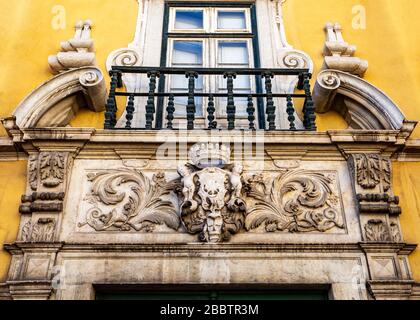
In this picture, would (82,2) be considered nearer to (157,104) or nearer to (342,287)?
(157,104)

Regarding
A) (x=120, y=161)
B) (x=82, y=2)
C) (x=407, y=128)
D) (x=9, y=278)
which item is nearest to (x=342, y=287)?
(x=407, y=128)

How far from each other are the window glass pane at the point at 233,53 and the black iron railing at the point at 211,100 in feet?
2.52

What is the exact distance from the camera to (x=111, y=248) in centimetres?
504

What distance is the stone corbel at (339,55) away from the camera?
6.74m

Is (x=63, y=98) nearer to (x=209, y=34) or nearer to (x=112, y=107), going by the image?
(x=112, y=107)

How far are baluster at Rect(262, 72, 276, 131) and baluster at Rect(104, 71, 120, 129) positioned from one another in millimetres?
1760

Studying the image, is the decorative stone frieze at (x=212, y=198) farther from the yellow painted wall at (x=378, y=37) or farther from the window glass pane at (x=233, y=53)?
the window glass pane at (x=233, y=53)

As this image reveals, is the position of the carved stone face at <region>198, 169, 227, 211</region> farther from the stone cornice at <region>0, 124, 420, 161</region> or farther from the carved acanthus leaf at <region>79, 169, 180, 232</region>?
the stone cornice at <region>0, 124, 420, 161</region>

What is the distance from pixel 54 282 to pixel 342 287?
105 inches

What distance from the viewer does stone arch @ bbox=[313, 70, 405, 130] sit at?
6008mm

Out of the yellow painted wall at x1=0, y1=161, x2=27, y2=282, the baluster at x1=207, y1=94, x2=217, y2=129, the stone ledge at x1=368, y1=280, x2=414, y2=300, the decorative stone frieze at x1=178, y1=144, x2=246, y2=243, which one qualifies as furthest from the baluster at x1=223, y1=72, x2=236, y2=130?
the yellow painted wall at x1=0, y1=161, x2=27, y2=282

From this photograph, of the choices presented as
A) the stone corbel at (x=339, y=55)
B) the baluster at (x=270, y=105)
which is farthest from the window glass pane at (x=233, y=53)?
the stone corbel at (x=339, y=55)

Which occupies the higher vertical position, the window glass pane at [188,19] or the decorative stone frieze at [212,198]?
the window glass pane at [188,19]

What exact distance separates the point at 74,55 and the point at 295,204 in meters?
3.43
